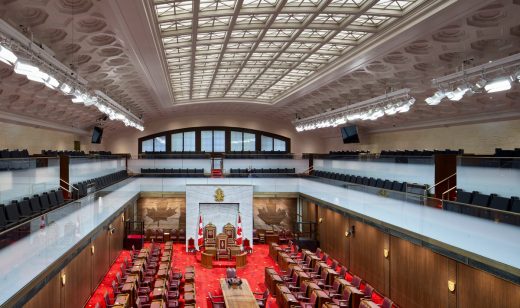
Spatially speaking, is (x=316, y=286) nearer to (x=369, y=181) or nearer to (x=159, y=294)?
(x=159, y=294)

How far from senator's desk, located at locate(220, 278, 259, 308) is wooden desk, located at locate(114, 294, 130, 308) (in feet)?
9.88

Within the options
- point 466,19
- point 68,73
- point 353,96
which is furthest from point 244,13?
point 353,96

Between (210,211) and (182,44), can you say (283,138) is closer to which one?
(210,211)

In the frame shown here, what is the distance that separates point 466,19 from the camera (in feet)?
35.0

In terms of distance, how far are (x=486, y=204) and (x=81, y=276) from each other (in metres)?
13.4

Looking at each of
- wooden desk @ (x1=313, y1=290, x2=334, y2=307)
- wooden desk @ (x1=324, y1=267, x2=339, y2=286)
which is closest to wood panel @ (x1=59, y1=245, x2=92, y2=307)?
wooden desk @ (x1=313, y1=290, x2=334, y2=307)

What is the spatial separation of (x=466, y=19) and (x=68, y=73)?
11.2 meters

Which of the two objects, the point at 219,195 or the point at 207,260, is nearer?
the point at 207,260

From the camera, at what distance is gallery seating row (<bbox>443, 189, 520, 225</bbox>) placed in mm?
8734

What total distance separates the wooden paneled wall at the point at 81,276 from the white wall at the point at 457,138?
19.6 m

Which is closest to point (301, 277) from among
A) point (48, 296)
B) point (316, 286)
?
point (316, 286)

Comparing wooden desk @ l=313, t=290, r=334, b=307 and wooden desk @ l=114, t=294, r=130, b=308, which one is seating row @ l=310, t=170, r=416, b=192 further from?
wooden desk @ l=114, t=294, r=130, b=308

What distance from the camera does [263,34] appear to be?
15594 mm

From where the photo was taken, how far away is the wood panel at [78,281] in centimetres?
1205
